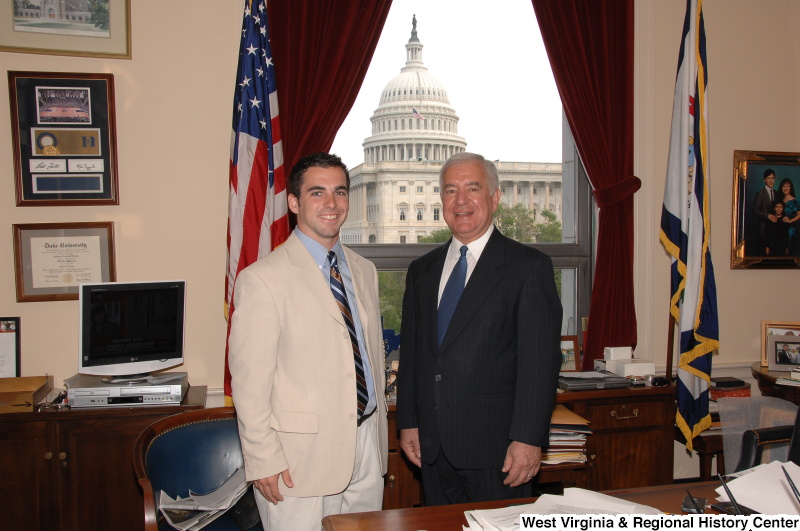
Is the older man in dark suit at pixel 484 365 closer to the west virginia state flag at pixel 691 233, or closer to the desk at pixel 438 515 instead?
the desk at pixel 438 515

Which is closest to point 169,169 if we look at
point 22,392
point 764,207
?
point 22,392

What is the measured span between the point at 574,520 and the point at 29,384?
2.59m

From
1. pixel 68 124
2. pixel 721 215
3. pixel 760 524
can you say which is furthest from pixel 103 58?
pixel 721 215

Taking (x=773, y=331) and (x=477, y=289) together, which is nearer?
(x=477, y=289)

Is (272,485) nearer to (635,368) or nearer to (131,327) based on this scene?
(131,327)

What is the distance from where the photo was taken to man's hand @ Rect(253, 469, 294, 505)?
1786mm

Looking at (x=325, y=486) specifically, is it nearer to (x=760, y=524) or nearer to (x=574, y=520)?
(x=574, y=520)

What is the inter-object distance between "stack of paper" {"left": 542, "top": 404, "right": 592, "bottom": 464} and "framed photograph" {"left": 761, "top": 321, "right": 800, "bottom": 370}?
1319mm

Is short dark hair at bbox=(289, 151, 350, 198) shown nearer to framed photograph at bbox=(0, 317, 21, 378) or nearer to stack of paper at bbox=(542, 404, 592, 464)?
stack of paper at bbox=(542, 404, 592, 464)

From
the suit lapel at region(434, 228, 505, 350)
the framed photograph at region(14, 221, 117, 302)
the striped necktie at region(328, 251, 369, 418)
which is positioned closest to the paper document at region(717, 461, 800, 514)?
the suit lapel at region(434, 228, 505, 350)

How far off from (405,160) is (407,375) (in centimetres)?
178

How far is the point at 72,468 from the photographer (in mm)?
2693

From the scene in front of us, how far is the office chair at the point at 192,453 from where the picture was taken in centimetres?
200

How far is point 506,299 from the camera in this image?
2043 mm
